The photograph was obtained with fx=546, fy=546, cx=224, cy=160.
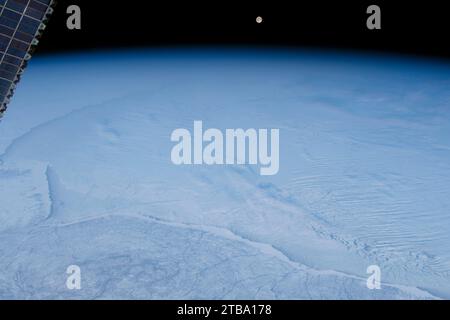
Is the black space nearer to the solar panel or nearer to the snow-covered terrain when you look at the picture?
the snow-covered terrain

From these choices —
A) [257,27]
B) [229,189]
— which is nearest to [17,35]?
[229,189]

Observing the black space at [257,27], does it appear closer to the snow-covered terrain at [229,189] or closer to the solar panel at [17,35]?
the snow-covered terrain at [229,189]

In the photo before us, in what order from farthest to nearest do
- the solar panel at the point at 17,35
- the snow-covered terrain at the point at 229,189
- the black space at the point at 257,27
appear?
the black space at the point at 257,27
the snow-covered terrain at the point at 229,189
the solar panel at the point at 17,35

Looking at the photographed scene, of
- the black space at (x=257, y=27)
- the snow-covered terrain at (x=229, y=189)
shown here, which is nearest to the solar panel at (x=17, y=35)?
the snow-covered terrain at (x=229, y=189)

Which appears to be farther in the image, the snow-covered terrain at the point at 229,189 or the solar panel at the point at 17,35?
the snow-covered terrain at the point at 229,189

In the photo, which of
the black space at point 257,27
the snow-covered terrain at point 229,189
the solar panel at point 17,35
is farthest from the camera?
the black space at point 257,27
